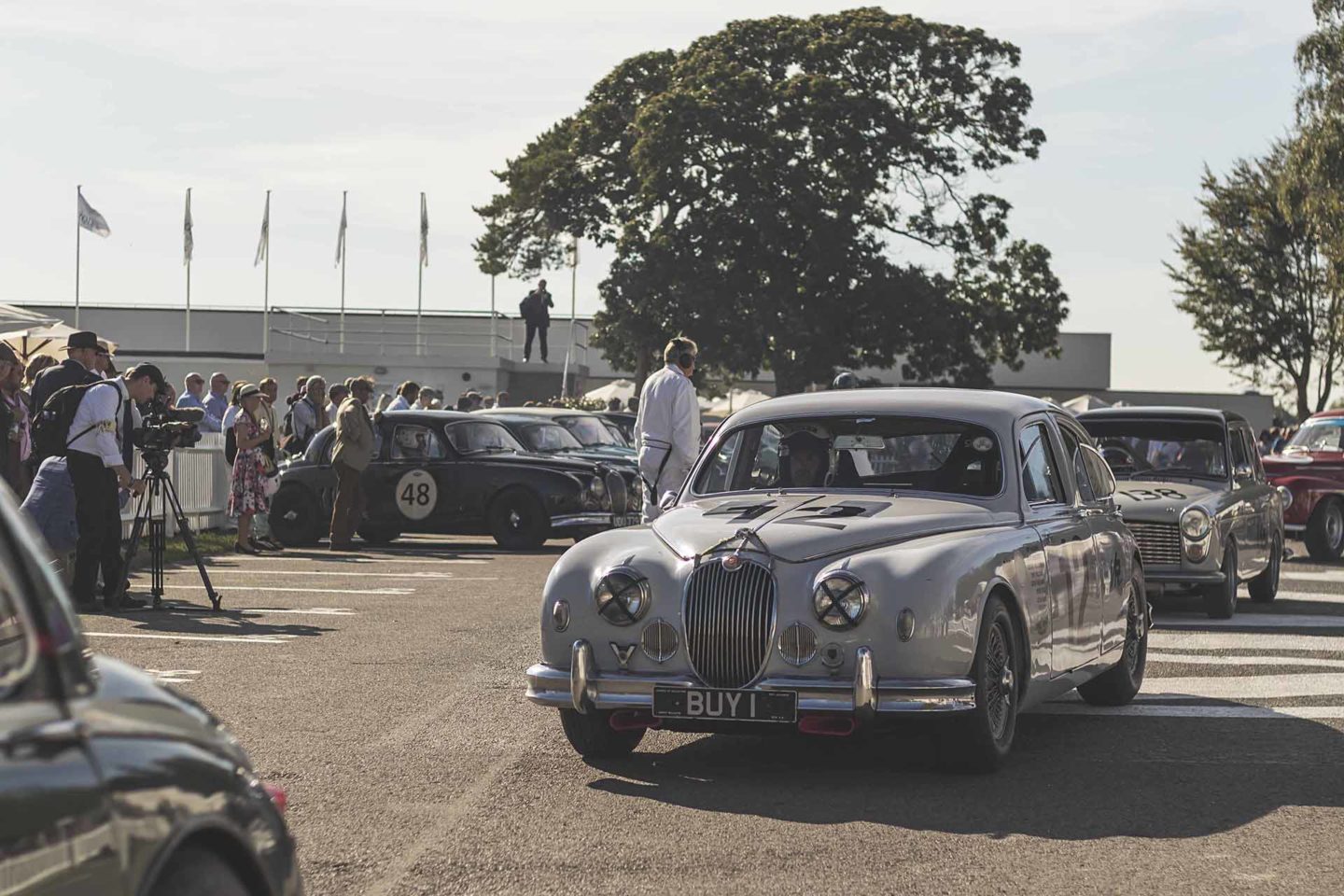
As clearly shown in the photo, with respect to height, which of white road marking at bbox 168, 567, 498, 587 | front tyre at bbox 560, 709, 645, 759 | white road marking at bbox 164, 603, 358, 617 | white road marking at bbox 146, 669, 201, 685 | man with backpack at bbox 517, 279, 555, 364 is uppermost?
man with backpack at bbox 517, 279, 555, 364

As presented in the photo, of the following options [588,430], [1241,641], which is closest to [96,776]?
[1241,641]

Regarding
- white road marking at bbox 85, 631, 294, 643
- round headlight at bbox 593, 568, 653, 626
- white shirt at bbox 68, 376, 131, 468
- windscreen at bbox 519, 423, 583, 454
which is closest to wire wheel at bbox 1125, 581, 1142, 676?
round headlight at bbox 593, 568, 653, 626

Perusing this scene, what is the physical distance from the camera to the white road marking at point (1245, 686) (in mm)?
10734

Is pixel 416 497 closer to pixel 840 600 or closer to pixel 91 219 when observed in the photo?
pixel 840 600

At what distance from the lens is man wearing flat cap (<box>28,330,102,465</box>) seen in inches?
558

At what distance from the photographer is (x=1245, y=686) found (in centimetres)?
1110

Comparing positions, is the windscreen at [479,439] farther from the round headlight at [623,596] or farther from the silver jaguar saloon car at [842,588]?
the round headlight at [623,596]

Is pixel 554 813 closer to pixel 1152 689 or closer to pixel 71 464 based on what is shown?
pixel 1152 689

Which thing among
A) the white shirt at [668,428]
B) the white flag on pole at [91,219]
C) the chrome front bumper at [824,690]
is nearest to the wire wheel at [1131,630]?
the chrome front bumper at [824,690]

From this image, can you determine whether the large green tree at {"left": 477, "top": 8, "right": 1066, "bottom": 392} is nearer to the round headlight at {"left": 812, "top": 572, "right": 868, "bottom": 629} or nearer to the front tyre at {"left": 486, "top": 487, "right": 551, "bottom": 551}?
the front tyre at {"left": 486, "top": 487, "right": 551, "bottom": 551}

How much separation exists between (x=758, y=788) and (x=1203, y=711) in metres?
3.24

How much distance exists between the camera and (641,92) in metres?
52.3

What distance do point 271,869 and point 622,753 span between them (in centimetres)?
483

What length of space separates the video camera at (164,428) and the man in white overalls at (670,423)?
337 centimetres
